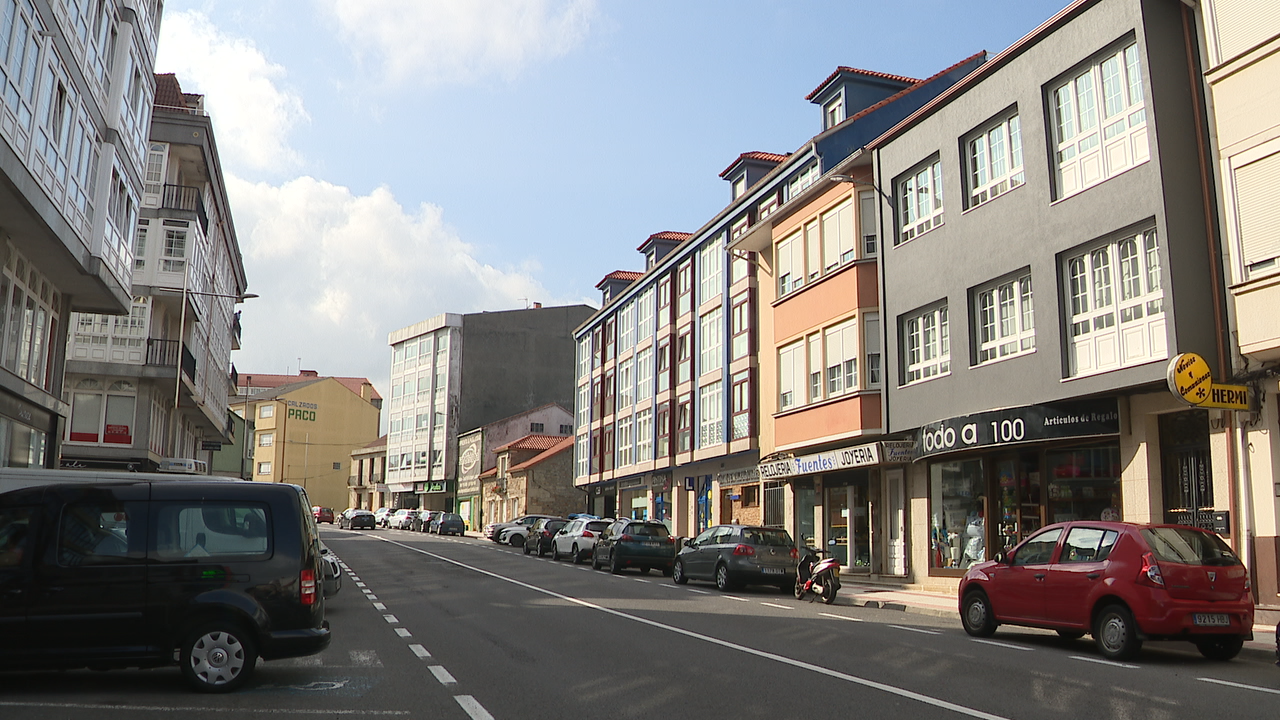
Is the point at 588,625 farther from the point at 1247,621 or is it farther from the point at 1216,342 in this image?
the point at 1216,342

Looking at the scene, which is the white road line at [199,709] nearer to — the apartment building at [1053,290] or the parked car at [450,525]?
the apartment building at [1053,290]

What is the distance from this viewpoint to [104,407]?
3356 centimetres

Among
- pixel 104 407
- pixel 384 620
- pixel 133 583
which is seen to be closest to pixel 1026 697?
pixel 133 583

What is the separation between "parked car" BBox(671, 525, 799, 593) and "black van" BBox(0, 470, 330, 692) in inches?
566

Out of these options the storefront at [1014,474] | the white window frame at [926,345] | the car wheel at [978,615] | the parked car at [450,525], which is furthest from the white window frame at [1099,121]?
the parked car at [450,525]

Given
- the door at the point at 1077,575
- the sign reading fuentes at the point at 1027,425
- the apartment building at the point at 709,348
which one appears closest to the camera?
the door at the point at 1077,575

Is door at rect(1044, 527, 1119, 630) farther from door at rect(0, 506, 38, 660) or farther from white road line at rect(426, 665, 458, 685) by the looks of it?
door at rect(0, 506, 38, 660)

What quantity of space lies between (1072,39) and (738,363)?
61.6 feet

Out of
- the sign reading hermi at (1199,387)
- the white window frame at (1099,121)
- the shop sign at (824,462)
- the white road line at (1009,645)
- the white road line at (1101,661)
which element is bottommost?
the white road line at (1101,661)

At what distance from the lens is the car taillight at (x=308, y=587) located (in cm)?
898

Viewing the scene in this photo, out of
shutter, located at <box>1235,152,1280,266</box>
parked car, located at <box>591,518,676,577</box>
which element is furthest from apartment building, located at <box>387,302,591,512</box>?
shutter, located at <box>1235,152,1280,266</box>

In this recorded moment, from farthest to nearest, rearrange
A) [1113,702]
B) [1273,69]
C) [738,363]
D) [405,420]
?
[405,420] → [738,363] → [1273,69] → [1113,702]

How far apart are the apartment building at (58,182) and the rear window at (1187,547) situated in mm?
16353

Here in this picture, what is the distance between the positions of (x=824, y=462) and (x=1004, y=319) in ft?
24.4
